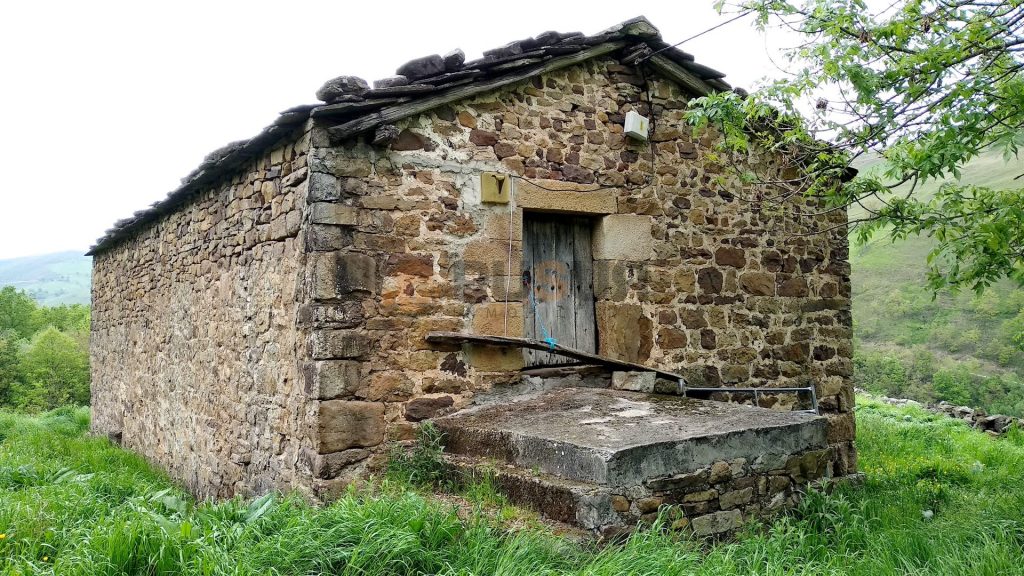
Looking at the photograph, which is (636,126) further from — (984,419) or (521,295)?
(984,419)

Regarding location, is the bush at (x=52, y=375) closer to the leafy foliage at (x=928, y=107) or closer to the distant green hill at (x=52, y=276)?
the leafy foliage at (x=928, y=107)

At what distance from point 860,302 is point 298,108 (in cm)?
3683

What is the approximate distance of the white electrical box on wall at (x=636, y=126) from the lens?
20.2 ft

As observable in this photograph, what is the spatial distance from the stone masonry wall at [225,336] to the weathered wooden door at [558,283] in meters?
1.89

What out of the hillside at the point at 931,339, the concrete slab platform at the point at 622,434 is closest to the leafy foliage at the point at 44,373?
the concrete slab platform at the point at 622,434

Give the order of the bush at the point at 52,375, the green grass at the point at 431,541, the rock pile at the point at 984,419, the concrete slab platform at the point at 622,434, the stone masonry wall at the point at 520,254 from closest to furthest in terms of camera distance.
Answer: the green grass at the point at 431,541
the concrete slab platform at the point at 622,434
the stone masonry wall at the point at 520,254
the rock pile at the point at 984,419
the bush at the point at 52,375

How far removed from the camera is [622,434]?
4254 mm

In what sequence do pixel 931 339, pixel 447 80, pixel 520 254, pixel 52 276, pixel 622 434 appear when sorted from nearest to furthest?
pixel 622 434 < pixel 447 80 < pixel 520 254 < pixel 931 339 < pixel 52 276

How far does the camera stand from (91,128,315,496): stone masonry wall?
5.33 meters

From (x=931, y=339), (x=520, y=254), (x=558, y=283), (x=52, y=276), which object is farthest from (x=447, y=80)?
(x=52, y=276)

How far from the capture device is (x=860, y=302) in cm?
3638

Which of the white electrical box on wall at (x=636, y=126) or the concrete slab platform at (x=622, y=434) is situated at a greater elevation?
the white electrical box on wall at (x=636, y=126)

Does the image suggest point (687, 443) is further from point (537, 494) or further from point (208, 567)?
point (208, 567)

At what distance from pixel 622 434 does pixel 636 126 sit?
3.00 metres
